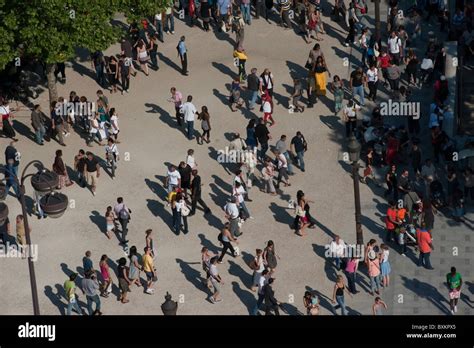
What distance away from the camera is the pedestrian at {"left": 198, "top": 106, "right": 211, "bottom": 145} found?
158ft

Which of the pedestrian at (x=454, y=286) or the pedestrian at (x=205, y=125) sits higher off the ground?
the pedestrian at (x=205, y=125)

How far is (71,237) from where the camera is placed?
4506 cm

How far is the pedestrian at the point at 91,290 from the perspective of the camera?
41.3 metres

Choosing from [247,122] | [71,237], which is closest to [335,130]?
[247,122]

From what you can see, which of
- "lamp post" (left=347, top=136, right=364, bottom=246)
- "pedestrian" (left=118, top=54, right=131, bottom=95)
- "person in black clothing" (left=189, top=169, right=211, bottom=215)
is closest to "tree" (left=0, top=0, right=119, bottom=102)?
"pedestrian" (left=118, top=54, right=131, bottom=95)

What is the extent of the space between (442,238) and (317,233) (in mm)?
3678

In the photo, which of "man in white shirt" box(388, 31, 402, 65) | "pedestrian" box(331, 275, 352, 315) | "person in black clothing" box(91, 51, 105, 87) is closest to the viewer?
"pedestrian" box(331, 275, 352, 315)

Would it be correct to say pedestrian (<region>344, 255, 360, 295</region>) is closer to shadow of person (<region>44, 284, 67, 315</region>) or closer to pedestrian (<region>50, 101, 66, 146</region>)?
shadow of person (<region>44, 284, 67, 315</region>)

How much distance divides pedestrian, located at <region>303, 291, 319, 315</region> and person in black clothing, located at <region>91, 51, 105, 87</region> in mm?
14125

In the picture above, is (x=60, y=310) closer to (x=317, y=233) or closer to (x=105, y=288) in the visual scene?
(x=105, y=288)

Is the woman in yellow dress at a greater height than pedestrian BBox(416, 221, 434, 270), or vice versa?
the woman in yellow dress

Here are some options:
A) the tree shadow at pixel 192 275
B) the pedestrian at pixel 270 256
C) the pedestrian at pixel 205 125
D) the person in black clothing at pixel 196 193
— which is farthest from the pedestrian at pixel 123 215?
the pedestrian at pixel 205 125

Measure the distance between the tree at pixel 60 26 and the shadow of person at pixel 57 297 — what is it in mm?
8234

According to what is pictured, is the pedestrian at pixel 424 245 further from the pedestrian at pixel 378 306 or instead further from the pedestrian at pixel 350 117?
the pedestrian at pixel 350 117
